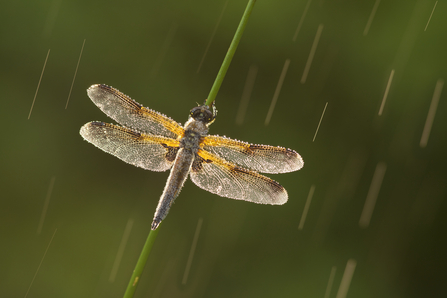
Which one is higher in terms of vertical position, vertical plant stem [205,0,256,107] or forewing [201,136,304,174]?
vertical plant stem [205,0,256,107]

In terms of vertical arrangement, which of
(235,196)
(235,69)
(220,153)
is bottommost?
(235,196)

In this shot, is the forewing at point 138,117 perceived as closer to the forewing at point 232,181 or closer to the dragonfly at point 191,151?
the dragonfly at point 191,151

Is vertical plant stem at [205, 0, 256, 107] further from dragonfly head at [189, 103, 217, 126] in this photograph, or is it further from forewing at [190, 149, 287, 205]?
forewing at [190, 149, 287, 205]

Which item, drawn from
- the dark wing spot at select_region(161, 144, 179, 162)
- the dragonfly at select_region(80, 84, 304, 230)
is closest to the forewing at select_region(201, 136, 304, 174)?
the dragonfly at select_region(80, 84, 304, 230)

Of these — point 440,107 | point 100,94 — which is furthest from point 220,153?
point 440,107

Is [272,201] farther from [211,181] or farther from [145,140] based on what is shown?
[145,140]

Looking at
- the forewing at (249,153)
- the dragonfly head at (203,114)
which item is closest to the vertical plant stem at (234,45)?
the dragonfly head at (203,114)
